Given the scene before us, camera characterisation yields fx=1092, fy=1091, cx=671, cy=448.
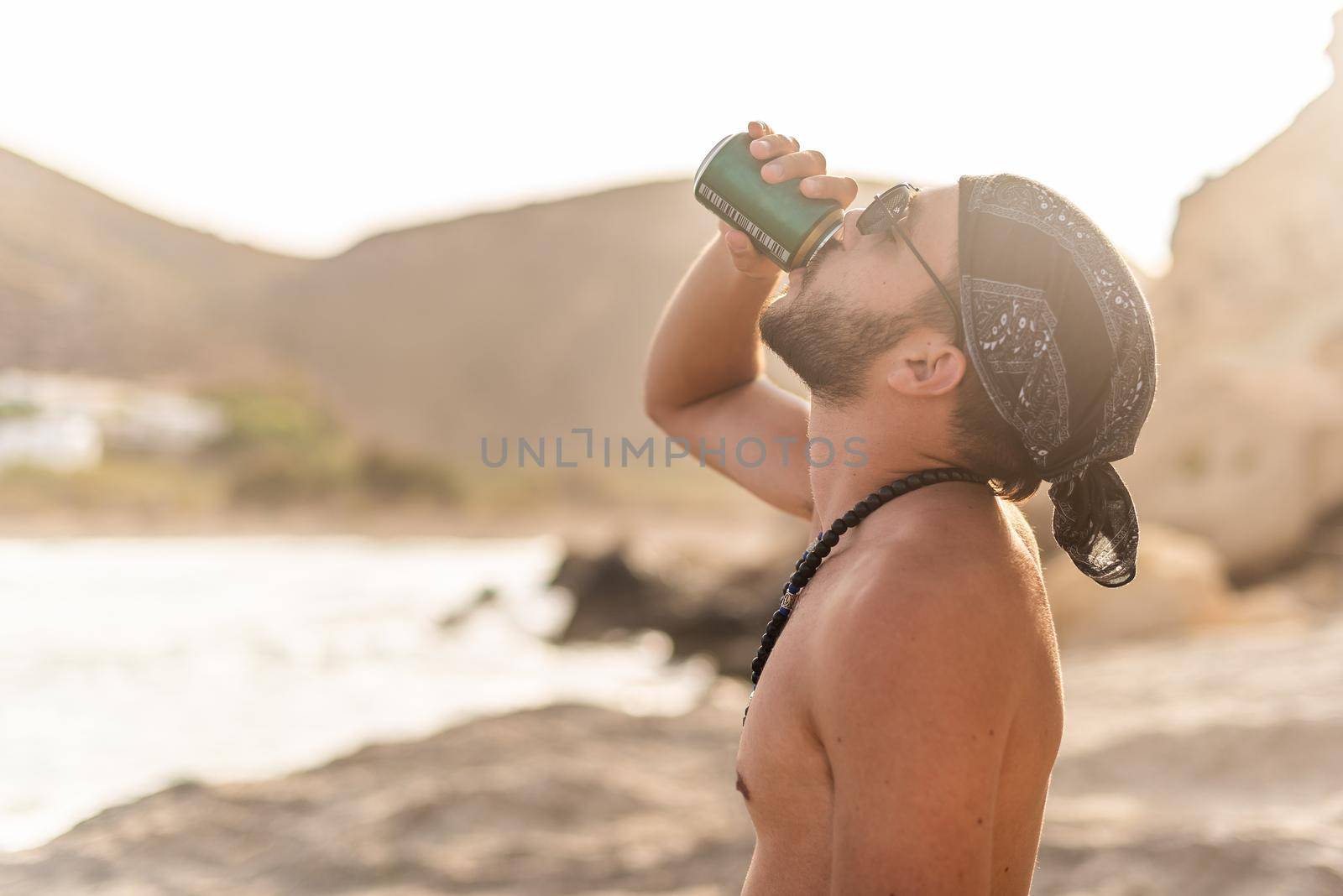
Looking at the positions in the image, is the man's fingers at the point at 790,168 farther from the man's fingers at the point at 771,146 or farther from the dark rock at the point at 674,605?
the dark rock at the point at 674,605

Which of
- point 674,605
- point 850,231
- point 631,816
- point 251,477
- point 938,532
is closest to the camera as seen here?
point 938,532

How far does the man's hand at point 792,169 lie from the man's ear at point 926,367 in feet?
0.97

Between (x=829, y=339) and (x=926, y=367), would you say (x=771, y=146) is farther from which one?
(x=926, y=367)

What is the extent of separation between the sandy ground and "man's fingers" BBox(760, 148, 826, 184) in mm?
1883

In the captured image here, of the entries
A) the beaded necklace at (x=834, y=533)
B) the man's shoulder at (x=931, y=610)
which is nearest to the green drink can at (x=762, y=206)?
the beaded necklace at (x=834, y=533)

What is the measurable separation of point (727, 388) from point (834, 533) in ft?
2.60

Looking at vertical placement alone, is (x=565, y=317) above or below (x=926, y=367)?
above

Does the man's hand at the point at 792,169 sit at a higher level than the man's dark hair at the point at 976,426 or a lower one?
higher

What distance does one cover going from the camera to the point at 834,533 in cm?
148

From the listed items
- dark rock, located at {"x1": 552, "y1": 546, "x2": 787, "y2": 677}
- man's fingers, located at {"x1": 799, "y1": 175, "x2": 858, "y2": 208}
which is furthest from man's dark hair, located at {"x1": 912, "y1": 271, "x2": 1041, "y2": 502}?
dark rock, located at {"x1": 552, "y1": 546, "x2": 787, "y2": 677}

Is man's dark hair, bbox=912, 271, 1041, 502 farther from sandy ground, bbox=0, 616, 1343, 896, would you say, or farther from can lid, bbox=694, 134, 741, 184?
sandy ground, bbox=0, 616, 1343, 896

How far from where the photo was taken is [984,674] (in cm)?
118

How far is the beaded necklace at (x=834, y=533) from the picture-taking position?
1.42 meters

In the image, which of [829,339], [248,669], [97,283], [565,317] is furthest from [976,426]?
[565,317]
